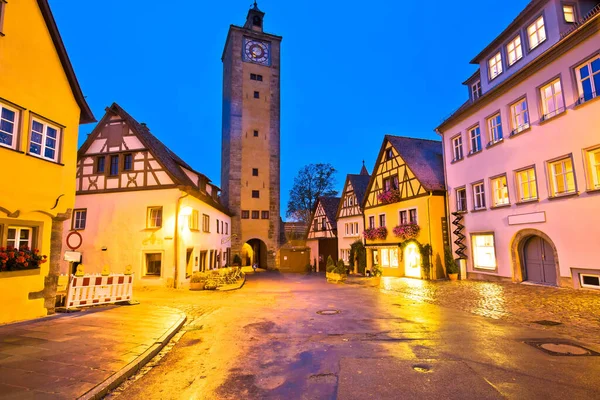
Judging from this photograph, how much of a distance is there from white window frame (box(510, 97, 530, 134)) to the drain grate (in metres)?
11.3

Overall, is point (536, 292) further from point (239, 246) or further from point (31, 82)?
point (239, 246)

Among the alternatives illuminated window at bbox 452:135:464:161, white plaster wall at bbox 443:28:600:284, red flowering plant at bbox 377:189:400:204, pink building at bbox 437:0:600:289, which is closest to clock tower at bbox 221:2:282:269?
red flowering plant at bbox 377:189:400:204

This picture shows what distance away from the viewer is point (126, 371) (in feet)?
16.7

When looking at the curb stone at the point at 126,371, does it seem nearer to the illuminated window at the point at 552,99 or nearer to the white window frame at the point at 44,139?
the white window frame at the point at 44,139

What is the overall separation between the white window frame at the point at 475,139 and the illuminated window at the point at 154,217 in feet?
55.8

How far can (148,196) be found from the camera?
60.4ft

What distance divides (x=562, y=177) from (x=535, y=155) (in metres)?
1.47

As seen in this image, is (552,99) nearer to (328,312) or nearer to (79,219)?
(328,312)

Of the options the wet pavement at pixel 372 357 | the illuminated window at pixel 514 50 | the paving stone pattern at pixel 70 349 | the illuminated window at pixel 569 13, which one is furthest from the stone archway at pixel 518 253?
the paving stone pattern at pixel 70 349

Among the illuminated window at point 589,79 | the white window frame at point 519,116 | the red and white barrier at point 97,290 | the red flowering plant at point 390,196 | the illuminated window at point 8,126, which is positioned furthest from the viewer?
the red flowering plant at point 390,196

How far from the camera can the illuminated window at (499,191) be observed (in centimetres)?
1631

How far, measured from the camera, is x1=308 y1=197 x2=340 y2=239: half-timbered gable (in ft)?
116

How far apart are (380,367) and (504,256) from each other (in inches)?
537

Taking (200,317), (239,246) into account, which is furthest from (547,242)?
(239,246)
